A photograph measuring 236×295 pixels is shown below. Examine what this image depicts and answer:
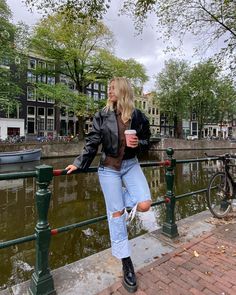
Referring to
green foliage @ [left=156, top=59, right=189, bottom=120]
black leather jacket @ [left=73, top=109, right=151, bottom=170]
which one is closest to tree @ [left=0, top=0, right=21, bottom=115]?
black leather jacket @ [left=73, top=109, right=151, bottom=170]

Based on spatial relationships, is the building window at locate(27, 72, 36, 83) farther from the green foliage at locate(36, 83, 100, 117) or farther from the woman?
the woman

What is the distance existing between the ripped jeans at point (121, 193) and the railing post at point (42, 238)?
1.46 ft

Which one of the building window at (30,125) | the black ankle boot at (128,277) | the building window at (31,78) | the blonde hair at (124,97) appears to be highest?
the building window at (31,78)

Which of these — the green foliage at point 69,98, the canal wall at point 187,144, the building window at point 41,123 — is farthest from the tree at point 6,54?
the canal wall at point 187,144

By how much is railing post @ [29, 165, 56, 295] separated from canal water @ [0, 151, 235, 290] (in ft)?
6.07

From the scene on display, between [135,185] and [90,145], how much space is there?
50 cm

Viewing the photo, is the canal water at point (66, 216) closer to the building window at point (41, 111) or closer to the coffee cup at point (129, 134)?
the coffee cup at point (129, 134)

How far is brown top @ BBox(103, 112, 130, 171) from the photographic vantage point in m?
2.08

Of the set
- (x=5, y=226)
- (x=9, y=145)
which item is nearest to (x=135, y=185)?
(x=5, y=226)

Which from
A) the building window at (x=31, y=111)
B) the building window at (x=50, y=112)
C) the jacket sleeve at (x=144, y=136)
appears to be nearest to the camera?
the jacket sleeve at (x=144, y=136)

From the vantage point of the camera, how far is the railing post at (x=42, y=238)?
205 cm

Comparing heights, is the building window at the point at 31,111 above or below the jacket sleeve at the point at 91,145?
above

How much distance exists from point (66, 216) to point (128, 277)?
4300 mm

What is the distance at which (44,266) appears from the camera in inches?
82.0
